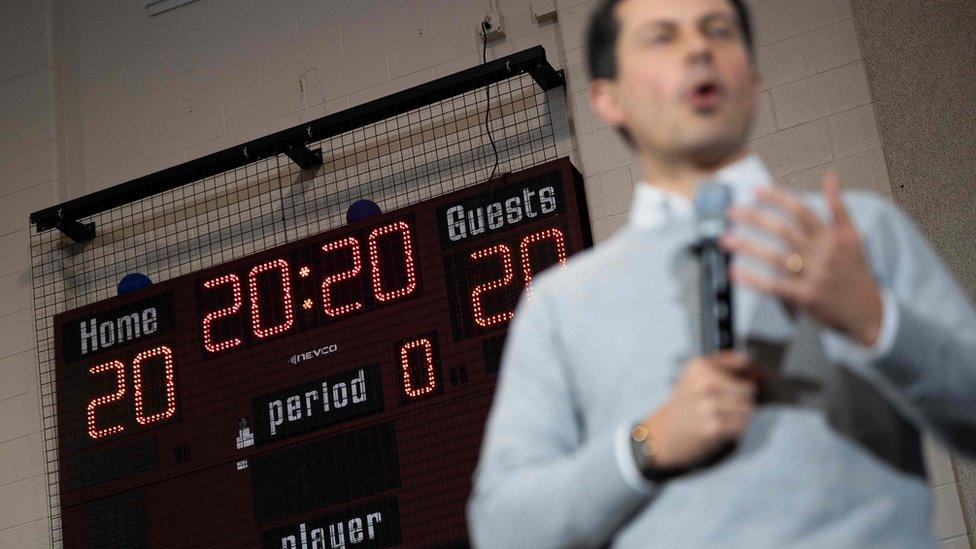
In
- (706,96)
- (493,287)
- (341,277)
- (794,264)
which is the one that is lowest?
(794,264)

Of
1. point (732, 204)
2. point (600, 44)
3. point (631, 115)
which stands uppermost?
point (600, 44)

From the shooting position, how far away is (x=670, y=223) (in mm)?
1000

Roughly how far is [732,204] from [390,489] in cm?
257

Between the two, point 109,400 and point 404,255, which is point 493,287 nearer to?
point 404,255

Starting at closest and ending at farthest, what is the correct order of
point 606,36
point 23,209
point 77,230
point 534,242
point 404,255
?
point 606,36
point 534,242
point 404,255
point 77,230
point 23,209

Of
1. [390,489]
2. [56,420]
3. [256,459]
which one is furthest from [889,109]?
[56,420]

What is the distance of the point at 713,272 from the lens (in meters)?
0.84

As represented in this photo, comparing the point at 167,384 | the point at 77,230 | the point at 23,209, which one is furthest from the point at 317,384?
the point at 23,209

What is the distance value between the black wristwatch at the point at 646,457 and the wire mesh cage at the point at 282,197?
2.91 m

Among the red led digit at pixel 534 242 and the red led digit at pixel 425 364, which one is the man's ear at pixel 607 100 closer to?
the red led digit at pixel 534 242

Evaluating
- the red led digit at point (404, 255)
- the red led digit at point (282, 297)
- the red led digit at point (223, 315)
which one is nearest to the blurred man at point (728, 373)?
the red led digit at point (404, 255)

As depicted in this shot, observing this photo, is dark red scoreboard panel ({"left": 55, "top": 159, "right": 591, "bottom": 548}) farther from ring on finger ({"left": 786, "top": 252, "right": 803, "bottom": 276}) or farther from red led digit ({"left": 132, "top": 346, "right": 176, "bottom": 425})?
ring on finger ({"left": 786, "top": 252, "right": 803, "bottom": 276})

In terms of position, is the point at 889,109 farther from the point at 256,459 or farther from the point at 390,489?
the point at 256,459

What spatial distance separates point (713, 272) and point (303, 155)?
11.0 ft
